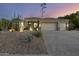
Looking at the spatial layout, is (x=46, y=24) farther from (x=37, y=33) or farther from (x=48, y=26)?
(x=37, y=33)

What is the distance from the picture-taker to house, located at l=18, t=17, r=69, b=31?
8445 millimetres

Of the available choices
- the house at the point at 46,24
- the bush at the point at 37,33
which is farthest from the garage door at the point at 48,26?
the bush at the point at 37,33

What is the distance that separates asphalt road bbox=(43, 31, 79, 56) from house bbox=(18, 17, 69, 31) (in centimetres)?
9

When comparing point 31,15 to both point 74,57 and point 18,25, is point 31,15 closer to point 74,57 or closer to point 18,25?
point 18,25

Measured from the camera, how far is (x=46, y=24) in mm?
8461

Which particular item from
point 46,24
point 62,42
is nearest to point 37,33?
point 46,24

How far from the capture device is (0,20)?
843cm

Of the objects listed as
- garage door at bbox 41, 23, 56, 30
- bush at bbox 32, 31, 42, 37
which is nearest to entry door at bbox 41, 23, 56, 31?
garage door at bbox 41, 23, 56, 30

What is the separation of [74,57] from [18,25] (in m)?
1.12

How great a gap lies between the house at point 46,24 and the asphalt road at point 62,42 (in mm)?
87

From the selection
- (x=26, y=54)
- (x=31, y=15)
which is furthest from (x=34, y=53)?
(x=31, y=15)

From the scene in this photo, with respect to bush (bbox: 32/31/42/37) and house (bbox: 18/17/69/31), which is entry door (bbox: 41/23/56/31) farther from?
bush (bbox: 32/31/42/37)

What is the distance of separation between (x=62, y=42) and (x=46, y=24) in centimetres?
42

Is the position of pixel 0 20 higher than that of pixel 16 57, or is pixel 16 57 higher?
pixel 0 20
